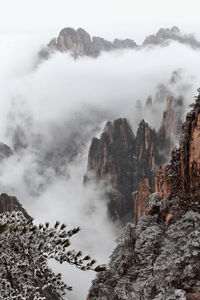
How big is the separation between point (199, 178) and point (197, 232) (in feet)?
33.0

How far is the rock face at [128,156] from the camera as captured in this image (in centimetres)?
11481

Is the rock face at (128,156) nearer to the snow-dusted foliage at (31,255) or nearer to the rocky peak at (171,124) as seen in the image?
the rocky peak at (171,124)

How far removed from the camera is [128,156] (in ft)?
440

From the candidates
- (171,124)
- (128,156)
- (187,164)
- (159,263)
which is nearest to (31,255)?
(159,263)

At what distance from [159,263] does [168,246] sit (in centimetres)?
133

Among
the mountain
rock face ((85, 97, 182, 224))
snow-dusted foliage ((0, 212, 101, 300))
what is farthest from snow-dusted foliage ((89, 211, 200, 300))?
rock face ((85, 97, 182, 224))

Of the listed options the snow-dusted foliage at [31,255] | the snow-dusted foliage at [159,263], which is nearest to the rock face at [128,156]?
the snow-dusted foliage at [159,263]

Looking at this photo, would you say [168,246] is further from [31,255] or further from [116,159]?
[116,159]

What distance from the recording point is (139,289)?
20391 millimetres

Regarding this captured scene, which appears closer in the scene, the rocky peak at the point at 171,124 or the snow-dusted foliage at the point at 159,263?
the snow-dusted foliage at the point at 159,263

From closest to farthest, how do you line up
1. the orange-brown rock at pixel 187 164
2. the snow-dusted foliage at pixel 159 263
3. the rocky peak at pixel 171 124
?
the snow-dusted foliage at pixel 159 263 < the orange-brown rock at pixel 187 164 < the rocky peak at pixel 171 124

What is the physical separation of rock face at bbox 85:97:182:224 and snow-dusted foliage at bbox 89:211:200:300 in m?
79.4

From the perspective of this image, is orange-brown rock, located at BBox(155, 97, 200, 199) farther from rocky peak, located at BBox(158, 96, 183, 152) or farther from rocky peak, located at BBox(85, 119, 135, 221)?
rocky peak, located at BBox(85, 119, 135, 221)

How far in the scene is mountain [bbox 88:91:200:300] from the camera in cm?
1703
